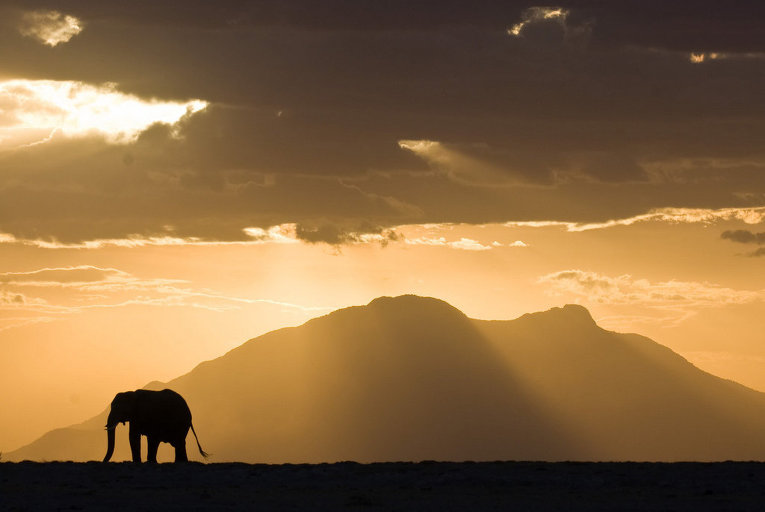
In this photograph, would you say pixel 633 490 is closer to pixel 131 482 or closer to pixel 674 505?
pixel 674 505

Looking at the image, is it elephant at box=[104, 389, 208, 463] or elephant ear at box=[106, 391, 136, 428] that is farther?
elephant at box=[104, 389, 208, 463]

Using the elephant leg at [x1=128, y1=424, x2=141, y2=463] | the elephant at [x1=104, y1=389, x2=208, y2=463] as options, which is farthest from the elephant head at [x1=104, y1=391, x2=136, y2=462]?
the elephant leg at [x1=128, y1=424, x2=141, y2=463]

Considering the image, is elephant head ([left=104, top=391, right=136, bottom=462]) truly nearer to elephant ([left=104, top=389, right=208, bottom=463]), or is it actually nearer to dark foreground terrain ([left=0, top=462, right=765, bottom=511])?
elephant ([left=104, top=389, right=208, bottom=463])

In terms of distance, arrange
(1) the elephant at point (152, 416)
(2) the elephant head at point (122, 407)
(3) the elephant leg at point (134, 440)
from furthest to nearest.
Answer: (1) the elephant at point (152, 416) → (2) the elephant head at point (122, 407) → (3) the elephant leg at point (134, 440)

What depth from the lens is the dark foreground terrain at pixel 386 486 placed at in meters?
36.1

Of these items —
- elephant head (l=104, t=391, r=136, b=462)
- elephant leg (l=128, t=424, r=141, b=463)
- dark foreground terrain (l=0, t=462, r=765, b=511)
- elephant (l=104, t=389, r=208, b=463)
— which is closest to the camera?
dark foreground terrain (l=0, t=462, r=765, b=511)

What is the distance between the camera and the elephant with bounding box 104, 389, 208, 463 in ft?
211

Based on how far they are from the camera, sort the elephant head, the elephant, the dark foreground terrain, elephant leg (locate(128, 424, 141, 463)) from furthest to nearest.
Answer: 1. the elephant
2. the elephant head
3. elephant leg (locate(128, 424, 141, 463))
4. the dark foreground terrain

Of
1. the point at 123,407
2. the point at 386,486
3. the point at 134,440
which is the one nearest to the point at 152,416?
the point at 123,407

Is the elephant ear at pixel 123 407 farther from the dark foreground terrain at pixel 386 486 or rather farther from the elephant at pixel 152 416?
the dark foreground terrain at pixel 386 486

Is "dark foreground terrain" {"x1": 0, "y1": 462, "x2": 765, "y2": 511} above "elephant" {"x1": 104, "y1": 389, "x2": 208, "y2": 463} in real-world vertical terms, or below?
below

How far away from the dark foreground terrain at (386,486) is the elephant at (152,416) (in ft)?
57.9

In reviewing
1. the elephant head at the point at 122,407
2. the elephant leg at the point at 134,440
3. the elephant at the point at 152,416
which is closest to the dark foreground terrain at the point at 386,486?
the elephant leg at the point at 134,440

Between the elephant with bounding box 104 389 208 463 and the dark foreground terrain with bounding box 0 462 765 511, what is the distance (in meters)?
17.6
